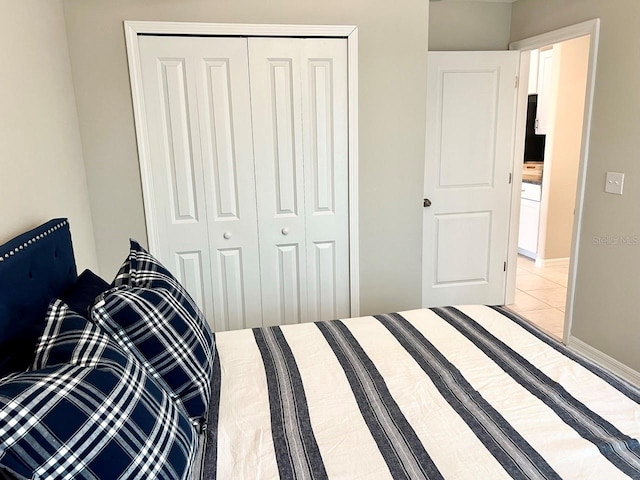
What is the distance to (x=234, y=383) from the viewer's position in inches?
64.8

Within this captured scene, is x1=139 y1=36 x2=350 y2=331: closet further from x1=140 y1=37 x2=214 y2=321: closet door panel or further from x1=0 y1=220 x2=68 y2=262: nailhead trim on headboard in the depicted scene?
x1=0 y1=220 x2=68 y2=262: nailhead trim on headboard

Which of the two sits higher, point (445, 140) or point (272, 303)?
point (445, 140)

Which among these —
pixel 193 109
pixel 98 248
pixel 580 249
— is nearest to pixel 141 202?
pixel 98 248

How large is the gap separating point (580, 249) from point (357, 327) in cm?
191

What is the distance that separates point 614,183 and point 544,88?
2801 millimetres

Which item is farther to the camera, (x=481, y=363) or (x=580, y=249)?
(x=580, y=249)

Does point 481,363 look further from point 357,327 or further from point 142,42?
point 142,42

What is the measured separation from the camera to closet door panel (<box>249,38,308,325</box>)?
2.78 meters

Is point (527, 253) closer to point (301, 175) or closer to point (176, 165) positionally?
point (301, 175)

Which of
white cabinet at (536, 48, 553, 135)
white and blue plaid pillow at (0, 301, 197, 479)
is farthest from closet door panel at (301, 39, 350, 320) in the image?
white cabinet at (536, 48, 553, 135)

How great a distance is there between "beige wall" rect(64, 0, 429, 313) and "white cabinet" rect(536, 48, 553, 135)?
2766 millimetres

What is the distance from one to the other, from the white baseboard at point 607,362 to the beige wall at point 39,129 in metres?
3.08

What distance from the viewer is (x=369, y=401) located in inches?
60.0

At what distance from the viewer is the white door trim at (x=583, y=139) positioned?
2.94 m
